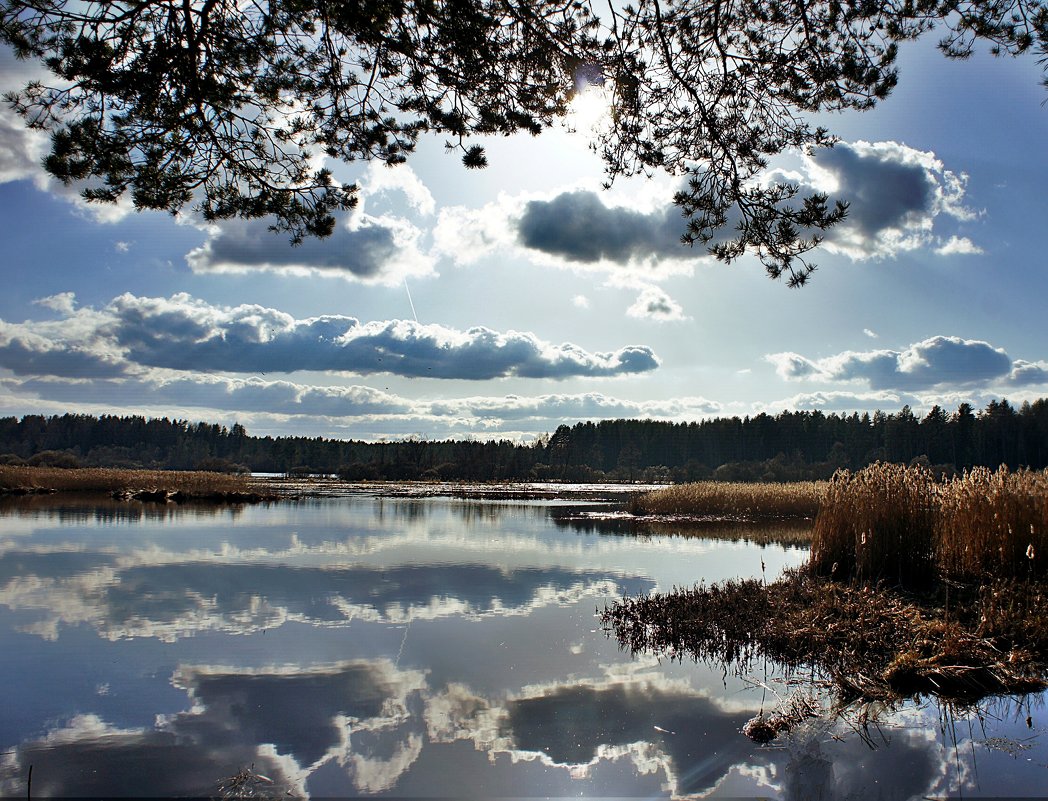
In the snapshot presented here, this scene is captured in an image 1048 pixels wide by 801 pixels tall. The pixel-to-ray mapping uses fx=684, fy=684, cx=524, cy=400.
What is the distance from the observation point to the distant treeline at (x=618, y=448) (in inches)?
3772

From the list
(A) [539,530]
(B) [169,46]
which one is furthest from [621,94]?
(A) [539,530]

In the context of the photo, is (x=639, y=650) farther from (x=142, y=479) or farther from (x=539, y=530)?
(x=142, y=479)

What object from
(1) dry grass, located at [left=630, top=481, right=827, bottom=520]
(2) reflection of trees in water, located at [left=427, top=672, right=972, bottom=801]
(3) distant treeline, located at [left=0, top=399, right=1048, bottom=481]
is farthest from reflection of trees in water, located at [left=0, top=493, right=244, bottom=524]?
(3) distant treeline, located at [left=0, top=399, right=1048, bottom=481]

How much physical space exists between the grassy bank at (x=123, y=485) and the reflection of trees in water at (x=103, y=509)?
2.13 m

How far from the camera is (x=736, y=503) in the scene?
3734cm

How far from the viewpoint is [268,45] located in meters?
8.00

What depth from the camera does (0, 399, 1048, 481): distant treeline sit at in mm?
95812

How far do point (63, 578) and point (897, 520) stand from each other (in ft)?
52.9

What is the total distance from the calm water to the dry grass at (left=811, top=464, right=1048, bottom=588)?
367cm

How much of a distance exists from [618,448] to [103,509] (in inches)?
4975

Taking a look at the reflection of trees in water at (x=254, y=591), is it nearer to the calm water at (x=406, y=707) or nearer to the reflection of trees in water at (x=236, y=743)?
the calm water at (x=406, y=707)

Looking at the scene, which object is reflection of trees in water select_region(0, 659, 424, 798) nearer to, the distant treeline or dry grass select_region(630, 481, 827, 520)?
dry grass select_region(630, 481, 827, 520)

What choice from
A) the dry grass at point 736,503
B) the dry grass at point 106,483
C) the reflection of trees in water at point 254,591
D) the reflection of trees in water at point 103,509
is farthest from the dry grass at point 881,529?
the dry grass at point 106,483

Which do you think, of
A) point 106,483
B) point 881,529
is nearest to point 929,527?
point 881,529
